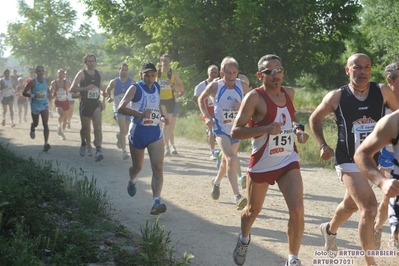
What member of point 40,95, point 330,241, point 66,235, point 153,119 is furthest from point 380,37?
point 66,235

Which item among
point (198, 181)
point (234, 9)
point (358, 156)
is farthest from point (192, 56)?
point (358, 156)

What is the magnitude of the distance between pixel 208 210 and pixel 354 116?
340cm

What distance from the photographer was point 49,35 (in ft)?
132

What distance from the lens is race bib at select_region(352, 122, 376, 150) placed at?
19.7ft

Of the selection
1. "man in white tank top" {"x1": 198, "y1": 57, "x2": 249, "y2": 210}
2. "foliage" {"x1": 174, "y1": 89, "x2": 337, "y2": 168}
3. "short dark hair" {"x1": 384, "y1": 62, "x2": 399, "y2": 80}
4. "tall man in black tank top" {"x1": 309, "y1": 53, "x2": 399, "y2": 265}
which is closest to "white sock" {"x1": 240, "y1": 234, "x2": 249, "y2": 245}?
"tall man in black tank top" {"x1": 309, "y1": 53, "x2": 399, "y2": 265}

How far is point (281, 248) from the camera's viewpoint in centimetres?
689

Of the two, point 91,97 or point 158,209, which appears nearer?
point 158,209

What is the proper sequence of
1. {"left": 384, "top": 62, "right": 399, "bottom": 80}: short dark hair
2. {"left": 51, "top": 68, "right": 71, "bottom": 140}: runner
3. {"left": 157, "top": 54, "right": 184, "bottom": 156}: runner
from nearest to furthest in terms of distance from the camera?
{"left": 384, "top": 62, "right": 399, "bottom": 80}: short dark hair < {"left": 157, "top": 54, "right": 184, "bottom": 156}: runner < {"left": 51, "top": 68, "right": 71, "bottom": 140}: runner

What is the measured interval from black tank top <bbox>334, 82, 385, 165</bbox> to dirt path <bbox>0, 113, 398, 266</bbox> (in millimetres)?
1103

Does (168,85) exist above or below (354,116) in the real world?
above

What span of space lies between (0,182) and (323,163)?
7.33 m

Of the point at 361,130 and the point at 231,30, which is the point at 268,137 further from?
the point at 231,30

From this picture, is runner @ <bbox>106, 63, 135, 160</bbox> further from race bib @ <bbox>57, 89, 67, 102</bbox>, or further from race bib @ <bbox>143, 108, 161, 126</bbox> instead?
race bib @ <bbox>143, 108, 161, 126</bbox>

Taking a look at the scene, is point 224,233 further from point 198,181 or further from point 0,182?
point 198,181
